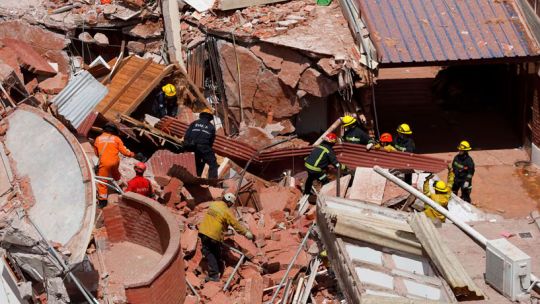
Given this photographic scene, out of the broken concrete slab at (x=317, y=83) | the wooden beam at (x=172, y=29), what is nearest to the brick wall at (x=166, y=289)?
the broken concrete slab at (x=317, y=83)

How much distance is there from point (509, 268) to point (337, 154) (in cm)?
733

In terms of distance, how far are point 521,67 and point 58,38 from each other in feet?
31.9

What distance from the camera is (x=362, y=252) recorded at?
1147 cm

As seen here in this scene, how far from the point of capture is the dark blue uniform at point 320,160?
16.1 m

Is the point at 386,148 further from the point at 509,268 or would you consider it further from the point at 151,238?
the point at 509,268

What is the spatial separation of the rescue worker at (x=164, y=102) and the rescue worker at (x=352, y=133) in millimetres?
3440

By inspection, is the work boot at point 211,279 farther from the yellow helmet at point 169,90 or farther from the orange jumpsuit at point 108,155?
the yellow helmet at point 169,90

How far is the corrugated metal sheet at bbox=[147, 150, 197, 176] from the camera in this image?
1648 centimetres

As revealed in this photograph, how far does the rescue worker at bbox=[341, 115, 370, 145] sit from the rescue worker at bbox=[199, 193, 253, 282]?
422 cm

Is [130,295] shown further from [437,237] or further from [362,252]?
[437,237]

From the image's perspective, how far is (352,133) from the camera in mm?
17438

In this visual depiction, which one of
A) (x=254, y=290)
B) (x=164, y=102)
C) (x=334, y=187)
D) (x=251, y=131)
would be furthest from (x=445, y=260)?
(x=164, y=102)

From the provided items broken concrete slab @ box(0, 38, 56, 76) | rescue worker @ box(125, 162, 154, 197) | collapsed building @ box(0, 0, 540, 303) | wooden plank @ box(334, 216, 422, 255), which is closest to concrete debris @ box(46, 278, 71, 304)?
collapsed building @ box(0, 0, 540, 303)

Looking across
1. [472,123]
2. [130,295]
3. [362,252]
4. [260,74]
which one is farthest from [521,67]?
[130,295]
